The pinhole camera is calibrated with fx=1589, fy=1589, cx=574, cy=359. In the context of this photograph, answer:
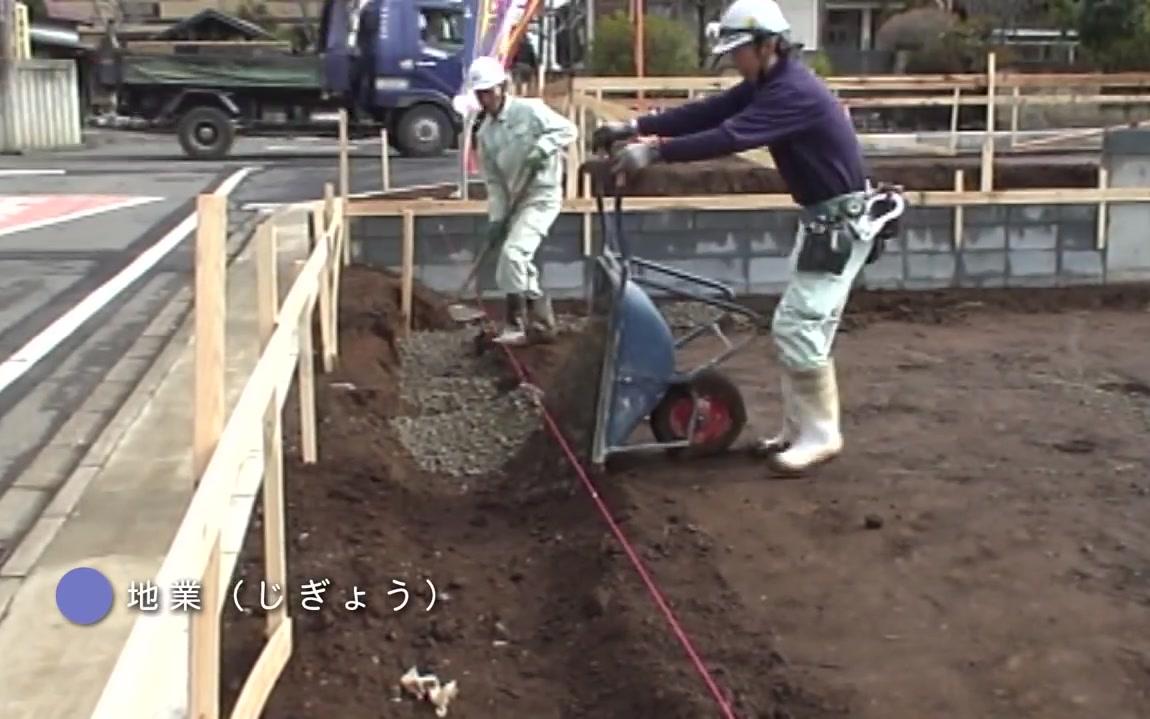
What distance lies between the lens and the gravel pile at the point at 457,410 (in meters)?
7.22

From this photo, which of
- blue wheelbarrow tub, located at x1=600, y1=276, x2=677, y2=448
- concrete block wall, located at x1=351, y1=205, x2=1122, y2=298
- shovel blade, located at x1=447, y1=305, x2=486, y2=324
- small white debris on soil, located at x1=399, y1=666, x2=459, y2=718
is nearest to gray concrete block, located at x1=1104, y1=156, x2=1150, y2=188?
concrete block wall, located at x1=351, y1=205, x2=1122, y2=298

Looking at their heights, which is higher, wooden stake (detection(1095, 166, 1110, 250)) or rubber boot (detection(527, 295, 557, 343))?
wooden stake (detection(1095, 166, 1110, 250))

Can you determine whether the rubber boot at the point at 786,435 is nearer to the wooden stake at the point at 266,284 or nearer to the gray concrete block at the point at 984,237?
the wooden stake at the point at 266,284

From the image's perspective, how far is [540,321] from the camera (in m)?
9.68

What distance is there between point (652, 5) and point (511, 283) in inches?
1301

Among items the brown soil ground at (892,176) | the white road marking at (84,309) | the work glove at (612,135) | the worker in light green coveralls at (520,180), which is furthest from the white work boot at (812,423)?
the brown soil ground at (892,176)

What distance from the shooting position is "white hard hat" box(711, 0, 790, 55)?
19.4 ft

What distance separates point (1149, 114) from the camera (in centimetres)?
2164

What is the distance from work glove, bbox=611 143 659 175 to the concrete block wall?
5.21 m

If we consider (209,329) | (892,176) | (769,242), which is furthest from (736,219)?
(209,329)

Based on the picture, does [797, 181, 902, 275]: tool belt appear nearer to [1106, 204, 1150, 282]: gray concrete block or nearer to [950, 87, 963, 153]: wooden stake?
[1106, 204, 1150, 282]: gray concrete block

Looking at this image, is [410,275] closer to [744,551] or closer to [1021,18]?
[744,551]

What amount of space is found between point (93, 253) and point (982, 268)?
23.4 ft

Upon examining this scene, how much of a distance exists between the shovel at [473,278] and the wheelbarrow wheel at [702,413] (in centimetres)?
322
